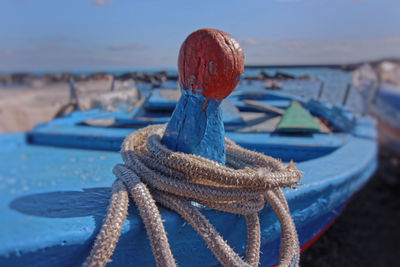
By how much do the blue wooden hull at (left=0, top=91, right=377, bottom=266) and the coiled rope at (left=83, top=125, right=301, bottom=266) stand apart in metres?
0.06

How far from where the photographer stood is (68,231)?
2.32ft

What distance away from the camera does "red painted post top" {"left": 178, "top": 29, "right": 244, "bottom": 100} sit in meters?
0.83

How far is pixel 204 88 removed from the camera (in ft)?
2.87

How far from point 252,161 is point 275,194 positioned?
0.53ft

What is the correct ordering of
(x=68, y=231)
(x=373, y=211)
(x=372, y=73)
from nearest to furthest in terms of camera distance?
(x=68, y=231) → (x=373, y=211) → (x=372, y=73)

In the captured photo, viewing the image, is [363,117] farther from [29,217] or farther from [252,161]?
[29,217]

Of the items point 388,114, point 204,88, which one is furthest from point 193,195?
point 388,114

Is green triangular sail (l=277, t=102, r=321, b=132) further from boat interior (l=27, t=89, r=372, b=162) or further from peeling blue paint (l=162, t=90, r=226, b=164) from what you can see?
peeling blue paint (l=162, t=90, r=226, b=164)

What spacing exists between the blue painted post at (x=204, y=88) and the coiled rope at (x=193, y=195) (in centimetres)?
9

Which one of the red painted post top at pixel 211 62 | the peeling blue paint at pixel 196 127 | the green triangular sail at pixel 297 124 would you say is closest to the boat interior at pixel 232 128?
the green triangular sail at pixel 297 124

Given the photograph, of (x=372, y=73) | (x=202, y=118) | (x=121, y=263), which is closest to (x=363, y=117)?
(x=372, y=73)

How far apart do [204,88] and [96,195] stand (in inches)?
21.4

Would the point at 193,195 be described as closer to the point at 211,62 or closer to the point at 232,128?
the point at 211,62

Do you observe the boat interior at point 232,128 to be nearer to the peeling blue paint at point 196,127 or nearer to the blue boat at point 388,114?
the peeling blue paint at point 196,127
